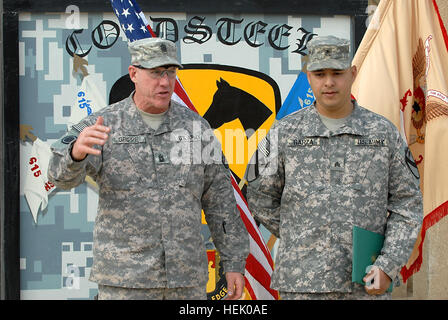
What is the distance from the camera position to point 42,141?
5.01 m

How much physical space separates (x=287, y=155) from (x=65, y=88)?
7.36ft

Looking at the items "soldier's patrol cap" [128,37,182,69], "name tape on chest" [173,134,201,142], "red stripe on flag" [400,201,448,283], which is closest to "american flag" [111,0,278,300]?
"red stripe on flag" [400,201,448,283]

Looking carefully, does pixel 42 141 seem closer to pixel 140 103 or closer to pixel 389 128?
pixel 140 103

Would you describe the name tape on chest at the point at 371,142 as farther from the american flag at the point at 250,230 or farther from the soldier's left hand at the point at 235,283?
the american flag at the point at 250,230

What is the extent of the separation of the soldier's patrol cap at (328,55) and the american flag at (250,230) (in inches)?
51.1

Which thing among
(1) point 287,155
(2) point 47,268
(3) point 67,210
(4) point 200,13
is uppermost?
(4) point 200,13

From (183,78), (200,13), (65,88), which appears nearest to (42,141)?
(65,88)

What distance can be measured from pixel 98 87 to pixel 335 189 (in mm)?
2361

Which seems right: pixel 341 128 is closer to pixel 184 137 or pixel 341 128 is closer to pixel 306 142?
pixel 306 142

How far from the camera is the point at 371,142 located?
3.29m

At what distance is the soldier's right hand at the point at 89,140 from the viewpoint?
117 inches

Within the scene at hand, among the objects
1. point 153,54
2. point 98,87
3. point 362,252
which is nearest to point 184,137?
point 153,54

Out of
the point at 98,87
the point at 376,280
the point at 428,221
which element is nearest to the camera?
the point at 376,280

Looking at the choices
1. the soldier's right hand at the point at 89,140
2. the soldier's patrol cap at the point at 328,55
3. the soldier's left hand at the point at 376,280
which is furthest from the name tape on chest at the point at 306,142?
the soldier's right hand at the point at 89,140
